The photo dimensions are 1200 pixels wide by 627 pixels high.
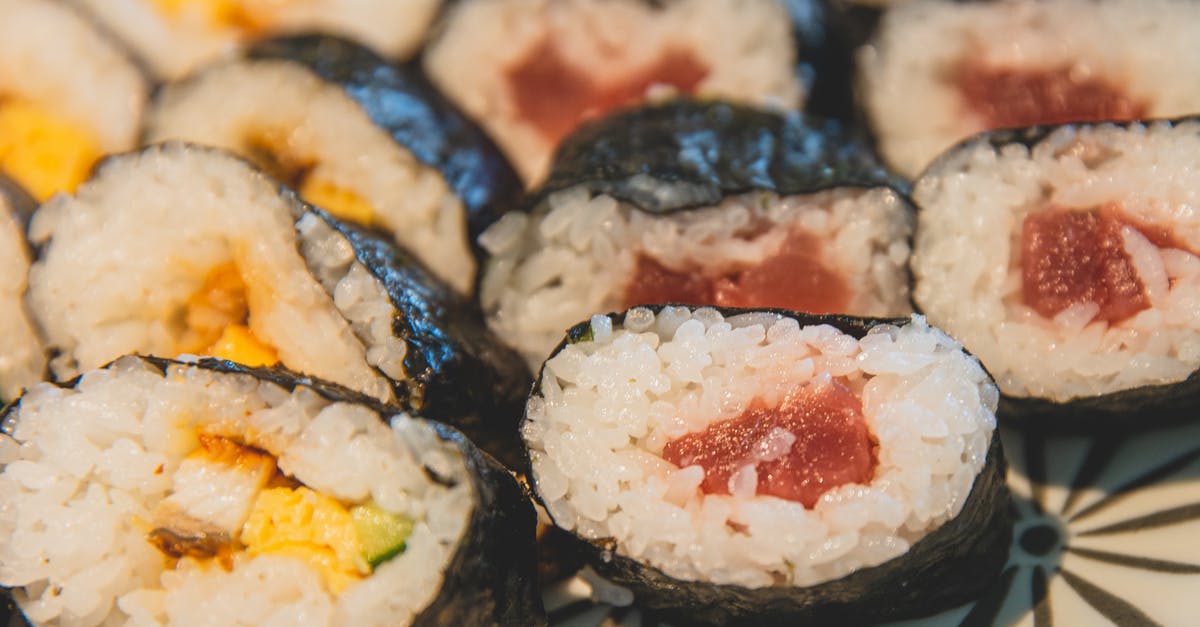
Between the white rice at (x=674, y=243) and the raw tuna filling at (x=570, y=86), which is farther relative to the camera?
the raw tuna filling at (x=570, y=86)

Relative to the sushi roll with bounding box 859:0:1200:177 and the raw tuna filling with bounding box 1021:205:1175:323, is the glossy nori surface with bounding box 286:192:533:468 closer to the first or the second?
the raw tuna filling with bounding box 1021:205:1175:323

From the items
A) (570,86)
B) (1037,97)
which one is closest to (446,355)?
(570,86)

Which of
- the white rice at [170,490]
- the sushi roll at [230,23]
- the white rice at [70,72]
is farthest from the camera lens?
the sushi roll at [230,23]

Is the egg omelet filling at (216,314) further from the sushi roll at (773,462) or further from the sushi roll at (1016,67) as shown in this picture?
the sushi roll at (1016,67)

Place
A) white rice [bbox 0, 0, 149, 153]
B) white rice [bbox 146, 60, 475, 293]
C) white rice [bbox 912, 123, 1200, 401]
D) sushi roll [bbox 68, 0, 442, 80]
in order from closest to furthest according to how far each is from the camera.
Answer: white rice [bbox 912, 123, 1200, 401], white rice [bbox 146, 60, 475, 293], white rice [bbox 0, 0, 149, 153], sushi roll [bbox 68, 0, 442, 80]

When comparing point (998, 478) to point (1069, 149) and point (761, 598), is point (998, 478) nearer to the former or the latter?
point (761, 598)

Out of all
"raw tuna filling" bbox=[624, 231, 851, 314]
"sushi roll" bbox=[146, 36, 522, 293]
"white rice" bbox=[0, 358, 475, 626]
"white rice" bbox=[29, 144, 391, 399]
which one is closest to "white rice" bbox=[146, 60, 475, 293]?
"sushi roll" bbox=[146, 36, 522, 293]

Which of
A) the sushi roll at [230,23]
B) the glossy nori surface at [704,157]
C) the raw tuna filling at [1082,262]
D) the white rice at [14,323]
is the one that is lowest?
the white rice at [14,323]

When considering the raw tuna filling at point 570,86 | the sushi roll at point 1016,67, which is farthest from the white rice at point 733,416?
the raw tuna filling at point 570,86
